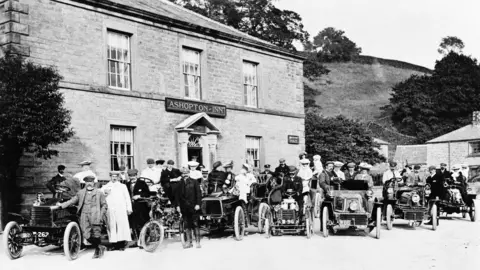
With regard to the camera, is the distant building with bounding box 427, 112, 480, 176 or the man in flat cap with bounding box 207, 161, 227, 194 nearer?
the man in flat cap with bounding box 207, 161, 227, 194

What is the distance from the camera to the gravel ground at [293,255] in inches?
329

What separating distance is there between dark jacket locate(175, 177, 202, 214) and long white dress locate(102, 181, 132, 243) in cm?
104

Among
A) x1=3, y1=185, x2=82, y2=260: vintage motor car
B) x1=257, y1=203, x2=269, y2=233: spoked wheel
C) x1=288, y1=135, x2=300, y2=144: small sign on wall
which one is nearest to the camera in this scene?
x1=3, y1=185, x2=82, y2=260: vintage motor car

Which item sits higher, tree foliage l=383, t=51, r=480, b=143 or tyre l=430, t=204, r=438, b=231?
tree foliage l=383, t=51, r=480, b=143

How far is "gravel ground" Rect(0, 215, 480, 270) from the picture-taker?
837cm

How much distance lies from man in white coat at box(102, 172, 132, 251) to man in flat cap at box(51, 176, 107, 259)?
37 cm

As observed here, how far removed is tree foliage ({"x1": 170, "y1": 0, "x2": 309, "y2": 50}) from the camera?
41500mm

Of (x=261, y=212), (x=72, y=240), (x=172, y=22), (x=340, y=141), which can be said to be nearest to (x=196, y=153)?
(x=172, y=22)

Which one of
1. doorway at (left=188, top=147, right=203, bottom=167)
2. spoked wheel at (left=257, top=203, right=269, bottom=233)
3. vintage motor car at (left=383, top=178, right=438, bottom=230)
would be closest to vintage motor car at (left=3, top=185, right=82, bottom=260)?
spoked wheel at (left=257, top=203, right=269, bottom=233)

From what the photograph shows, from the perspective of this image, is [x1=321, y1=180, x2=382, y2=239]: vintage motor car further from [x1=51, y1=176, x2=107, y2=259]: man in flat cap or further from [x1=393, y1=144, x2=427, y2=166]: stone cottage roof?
[x1=393, y1=144, x2=427, y2=166]: stone cottage roof

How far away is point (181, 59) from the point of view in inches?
715

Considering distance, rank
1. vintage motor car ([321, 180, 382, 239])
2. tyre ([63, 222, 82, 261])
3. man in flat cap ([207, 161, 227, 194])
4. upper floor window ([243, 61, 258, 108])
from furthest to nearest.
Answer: upper floor window ([243, 61, 258, 108])
man in flat cap ([207, 161, 227, 194])
vintage motor car ([321, 180, 382, 239])
tyre ([63, 222, 82, 261])

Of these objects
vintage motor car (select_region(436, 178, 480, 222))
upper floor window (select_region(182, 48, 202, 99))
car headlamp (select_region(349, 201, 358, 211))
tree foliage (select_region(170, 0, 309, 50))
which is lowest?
vintage motor car (select_region(436, 178, 480, 222))

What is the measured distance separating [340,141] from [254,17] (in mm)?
13770
